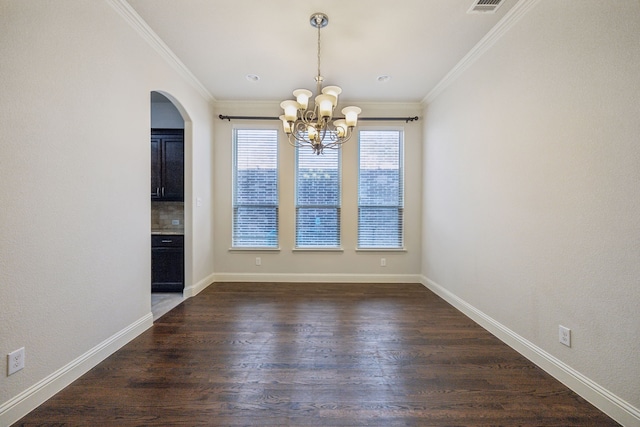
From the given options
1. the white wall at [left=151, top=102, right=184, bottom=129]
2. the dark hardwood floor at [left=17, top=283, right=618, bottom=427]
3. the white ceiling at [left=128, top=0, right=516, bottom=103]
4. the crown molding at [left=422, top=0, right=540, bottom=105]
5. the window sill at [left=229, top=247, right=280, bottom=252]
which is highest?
the white ceiling at [left=128, top=0, right=516, bottom=103]

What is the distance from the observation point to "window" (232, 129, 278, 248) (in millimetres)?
4379

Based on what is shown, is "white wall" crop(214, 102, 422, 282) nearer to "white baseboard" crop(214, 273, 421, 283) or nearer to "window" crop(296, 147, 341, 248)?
"white baseboard" crop(214, 273, 421, 283)

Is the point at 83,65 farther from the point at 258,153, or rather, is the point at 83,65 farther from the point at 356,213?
the point at 356,213

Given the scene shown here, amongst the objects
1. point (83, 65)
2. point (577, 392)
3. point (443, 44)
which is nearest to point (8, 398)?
point (83, 65)

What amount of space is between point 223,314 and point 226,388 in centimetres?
135

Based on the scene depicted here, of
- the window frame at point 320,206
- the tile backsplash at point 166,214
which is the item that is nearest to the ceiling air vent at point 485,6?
the window frame at point 320,206

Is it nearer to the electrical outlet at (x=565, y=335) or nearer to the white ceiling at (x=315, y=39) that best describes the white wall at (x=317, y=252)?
the white ceiling at (x=315, y=39)

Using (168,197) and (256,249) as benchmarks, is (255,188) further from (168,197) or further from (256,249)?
(168,197)

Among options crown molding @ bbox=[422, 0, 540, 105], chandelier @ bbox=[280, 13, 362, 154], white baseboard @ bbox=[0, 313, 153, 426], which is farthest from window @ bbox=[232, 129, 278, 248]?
crown molding @ bbox=[422, 0, 540, 105]

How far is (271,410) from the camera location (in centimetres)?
160

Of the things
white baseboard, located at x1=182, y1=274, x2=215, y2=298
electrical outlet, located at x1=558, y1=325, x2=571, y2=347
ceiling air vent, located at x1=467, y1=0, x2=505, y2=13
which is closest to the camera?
electrical outlet, located at x1=558, y1=325, x2=571, y2=347

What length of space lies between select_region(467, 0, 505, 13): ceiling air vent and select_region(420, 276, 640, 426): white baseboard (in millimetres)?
2733

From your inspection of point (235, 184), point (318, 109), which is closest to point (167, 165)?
point (235, 184)

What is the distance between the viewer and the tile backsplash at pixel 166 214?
4.20 meters
